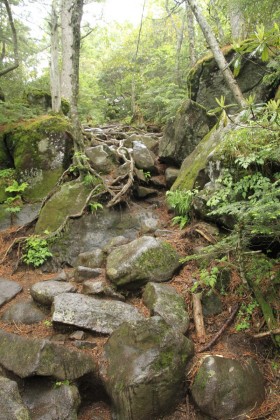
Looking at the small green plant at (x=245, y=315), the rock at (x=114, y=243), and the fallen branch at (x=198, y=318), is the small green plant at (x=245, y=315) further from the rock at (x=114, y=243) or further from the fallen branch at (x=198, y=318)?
the rock at (x=114, y=243)

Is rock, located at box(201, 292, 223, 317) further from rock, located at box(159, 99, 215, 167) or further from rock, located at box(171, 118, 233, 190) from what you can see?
rock, located at box(159, 99, 215, 167)

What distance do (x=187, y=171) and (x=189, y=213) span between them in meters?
1.25

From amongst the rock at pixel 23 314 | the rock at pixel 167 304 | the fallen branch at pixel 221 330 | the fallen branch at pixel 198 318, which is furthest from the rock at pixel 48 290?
the fallen branch at pixel 221 330

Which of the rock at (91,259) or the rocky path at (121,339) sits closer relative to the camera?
the rocky path at (121,339)

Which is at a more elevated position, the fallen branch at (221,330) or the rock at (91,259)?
the rock at (91,259)

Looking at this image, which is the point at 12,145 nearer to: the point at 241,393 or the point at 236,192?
the point at 236,192

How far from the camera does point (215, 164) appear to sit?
5434 millimetres

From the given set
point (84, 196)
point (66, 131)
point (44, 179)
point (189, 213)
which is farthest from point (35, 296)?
point (66, 131)

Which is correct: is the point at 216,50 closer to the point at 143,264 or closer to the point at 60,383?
the point at 143,264

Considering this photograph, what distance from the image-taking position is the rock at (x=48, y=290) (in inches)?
188

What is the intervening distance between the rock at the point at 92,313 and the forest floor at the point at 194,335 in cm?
16

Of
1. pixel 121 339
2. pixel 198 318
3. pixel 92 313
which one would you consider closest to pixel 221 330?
pixel 198 318

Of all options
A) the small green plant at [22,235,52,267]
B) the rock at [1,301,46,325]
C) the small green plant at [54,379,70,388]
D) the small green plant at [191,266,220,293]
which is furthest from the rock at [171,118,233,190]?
the small green plant at [54,379,70,388]

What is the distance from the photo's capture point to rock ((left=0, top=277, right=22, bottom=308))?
5098mm
